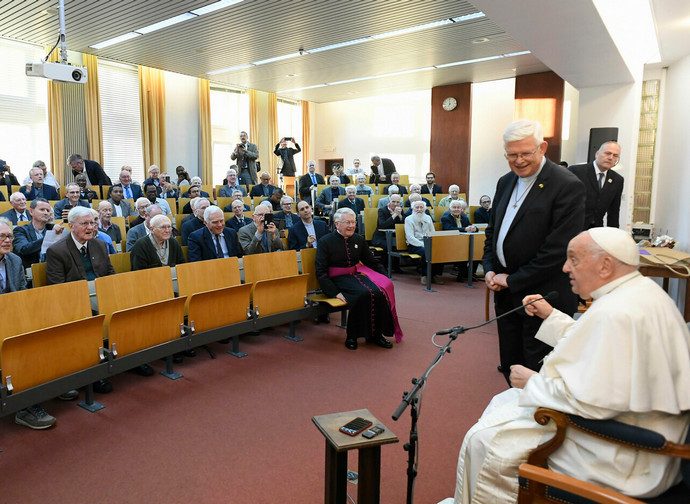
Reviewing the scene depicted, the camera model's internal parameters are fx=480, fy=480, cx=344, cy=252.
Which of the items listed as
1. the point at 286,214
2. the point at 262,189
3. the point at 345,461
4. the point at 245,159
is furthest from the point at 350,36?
the point at 345,461

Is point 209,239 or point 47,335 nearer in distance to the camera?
point 47,335

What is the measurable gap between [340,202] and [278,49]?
3.33 m

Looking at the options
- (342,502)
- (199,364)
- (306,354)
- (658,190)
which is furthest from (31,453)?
(658,190)

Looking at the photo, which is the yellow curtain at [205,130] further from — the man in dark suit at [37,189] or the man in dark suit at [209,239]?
the man in dark suit at [209,239]

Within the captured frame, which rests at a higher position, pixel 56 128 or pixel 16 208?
pixel 56 128

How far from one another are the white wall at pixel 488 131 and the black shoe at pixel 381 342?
376 inches

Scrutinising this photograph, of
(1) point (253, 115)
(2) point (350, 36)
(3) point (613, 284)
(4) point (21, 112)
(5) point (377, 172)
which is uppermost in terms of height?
(2) point (350, 36)

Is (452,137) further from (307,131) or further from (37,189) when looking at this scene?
(37,189)

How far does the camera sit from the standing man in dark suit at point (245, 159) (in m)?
10.4

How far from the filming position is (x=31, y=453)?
2.52 m

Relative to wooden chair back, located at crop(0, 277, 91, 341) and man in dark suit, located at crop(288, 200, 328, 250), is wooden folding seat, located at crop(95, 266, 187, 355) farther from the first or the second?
man in dark suit, located at crop(288, 200, 328, 250)

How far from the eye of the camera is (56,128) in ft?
30.8

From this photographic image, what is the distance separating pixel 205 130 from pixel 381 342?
9664 millimetres

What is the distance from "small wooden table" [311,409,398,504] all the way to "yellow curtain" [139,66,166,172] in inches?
423
